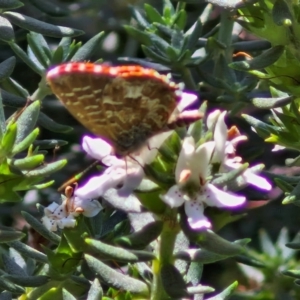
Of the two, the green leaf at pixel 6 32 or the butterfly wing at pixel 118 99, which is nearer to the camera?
the butterfly wing at pixel 118 99

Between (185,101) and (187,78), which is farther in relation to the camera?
(187,78)

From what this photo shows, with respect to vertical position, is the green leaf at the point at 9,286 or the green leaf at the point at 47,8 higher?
the green leaf at the point at 47,8

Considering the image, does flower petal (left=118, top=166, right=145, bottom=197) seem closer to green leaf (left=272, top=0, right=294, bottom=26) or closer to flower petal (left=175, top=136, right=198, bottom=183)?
flower petal (left=175, top=136, right=198, bottom=183)

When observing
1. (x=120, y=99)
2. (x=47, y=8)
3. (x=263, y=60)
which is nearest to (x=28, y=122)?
(x=120, y=99)

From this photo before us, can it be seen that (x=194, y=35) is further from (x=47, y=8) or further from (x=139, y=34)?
(x=47, y=8)

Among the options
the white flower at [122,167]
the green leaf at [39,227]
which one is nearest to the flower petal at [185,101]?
the white flower at [122,167]

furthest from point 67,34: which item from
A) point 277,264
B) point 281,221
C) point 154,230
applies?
point 281,221

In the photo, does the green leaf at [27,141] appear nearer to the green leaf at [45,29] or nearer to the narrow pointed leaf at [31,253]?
the narrow pointed leaf at [31,253]
